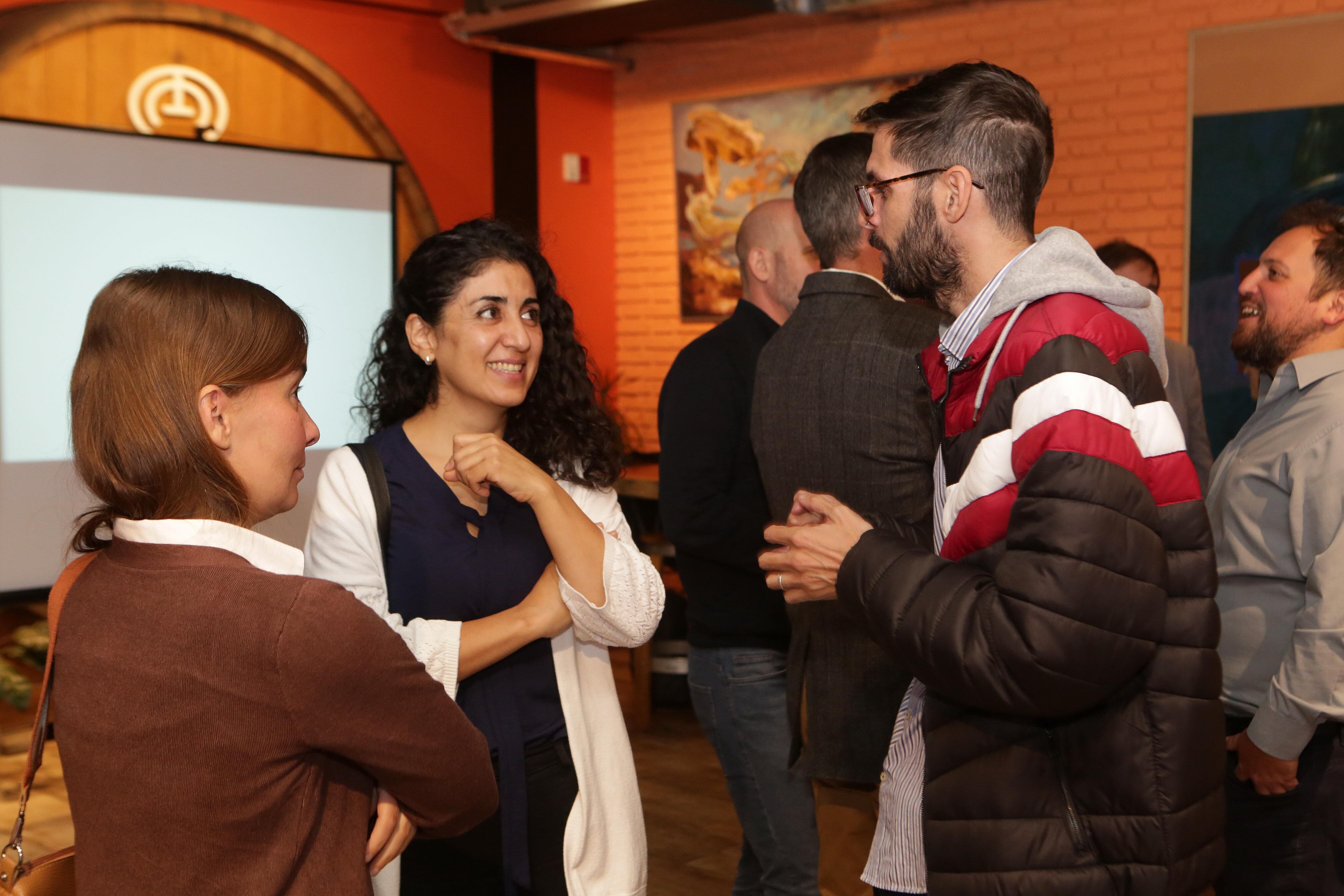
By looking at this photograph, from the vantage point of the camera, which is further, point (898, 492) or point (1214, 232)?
point (1214, 232)

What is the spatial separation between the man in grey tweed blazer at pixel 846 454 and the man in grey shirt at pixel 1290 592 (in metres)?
0.69

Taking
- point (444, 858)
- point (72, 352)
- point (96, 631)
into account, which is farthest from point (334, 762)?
point (72, 352)

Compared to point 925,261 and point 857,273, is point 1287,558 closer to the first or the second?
point 857,273

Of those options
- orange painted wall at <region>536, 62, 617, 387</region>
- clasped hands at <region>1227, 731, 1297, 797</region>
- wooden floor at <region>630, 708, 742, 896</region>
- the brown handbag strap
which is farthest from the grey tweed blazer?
orange painted wall at <region>536, 62, 617, 387</region>

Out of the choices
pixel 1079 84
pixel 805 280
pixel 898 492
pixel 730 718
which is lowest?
pixel 730 718

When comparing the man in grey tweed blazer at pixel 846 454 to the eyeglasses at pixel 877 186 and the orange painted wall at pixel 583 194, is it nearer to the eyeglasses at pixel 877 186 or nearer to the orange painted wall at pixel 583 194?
the eyeglasses at pixel 877 186

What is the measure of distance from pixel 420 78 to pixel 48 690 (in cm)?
642

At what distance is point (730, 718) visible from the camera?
8.04 feet

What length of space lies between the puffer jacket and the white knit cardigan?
0.47 metres

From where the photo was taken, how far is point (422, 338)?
2021 mm

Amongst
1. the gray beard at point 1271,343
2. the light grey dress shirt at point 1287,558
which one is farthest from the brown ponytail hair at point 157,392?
the gray beard at point 1271,343

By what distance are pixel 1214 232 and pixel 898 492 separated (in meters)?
4.63

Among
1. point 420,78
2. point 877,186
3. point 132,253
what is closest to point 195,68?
point 132,253

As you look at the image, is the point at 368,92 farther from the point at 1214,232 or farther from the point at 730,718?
the point at 730,718
